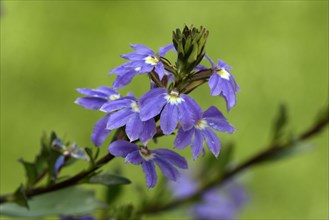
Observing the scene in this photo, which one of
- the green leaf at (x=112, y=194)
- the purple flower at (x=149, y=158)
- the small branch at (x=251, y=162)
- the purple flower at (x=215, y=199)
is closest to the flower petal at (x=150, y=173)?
the purple flower at (x=149, y=158)

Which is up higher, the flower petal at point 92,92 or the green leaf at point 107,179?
the flower petal at point 92,92

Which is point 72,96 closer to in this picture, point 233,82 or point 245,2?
point 245,2

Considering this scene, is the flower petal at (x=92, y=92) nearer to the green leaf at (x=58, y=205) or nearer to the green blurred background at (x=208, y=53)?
the green leaf at (x=58, y=205)

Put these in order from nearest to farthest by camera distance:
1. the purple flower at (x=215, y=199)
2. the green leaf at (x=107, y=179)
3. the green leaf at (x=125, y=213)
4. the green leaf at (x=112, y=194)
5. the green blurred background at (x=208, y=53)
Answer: the green leaf at (x=107, y=179), the green leaf at (x=125, y=213), the green leaf at (x=112, y=194), the purple flower at (x=215, y=199), the green blurred background at (x=208, y=53)

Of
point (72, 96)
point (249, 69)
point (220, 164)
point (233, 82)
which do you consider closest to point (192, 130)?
point (233, 82)

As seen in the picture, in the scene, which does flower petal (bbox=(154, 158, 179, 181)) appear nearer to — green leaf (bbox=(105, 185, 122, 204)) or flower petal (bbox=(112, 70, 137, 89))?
flower petal (bbox=(112, 70, 137, 89))

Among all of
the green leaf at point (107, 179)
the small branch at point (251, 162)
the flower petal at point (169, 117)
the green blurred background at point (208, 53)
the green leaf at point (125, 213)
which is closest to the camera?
the flower petal at point (169, 117)
